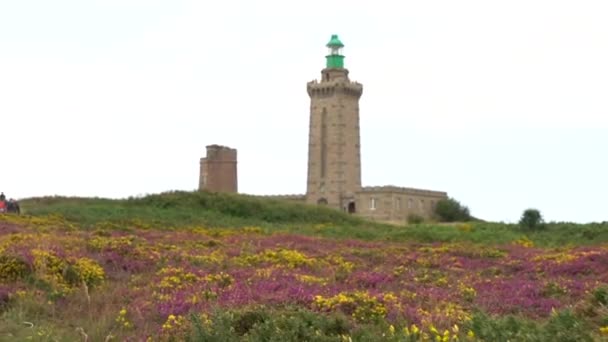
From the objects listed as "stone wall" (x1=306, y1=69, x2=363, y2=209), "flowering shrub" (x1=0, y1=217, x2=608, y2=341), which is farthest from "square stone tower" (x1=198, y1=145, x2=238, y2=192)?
"flowering shrub" (x1=0, y1=217, x2=608, y2=341)

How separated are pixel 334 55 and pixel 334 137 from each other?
10.7 m

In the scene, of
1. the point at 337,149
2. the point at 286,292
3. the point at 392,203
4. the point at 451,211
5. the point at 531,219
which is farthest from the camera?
Result: the point at 337,149

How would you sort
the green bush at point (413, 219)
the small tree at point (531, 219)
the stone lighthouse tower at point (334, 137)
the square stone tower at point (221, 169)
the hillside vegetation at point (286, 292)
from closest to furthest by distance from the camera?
1. the hillside vegetation at point (286, 292)
2. the small tree at point (531, 219)
3. the green bush at point (413, 219)
4. the square stone tower at point (221, 169)
5. the stone lighthouse tower at point (334, 137)

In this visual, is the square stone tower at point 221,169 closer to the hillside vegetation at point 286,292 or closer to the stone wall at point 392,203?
the stone wall at point 392,203

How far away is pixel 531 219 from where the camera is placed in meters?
47.0

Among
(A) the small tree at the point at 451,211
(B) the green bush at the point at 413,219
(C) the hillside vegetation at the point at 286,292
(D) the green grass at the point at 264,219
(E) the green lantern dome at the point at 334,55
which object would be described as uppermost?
(E) the green lantern dome at the point at 334,55

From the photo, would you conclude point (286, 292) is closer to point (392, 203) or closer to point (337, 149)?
point (392, 203)

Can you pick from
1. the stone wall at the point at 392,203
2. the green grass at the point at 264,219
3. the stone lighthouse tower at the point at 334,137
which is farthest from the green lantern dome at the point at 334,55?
the green grass at the point at 264,219

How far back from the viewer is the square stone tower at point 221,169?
80.6 metres

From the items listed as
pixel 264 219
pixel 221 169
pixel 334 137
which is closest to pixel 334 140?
pixel 334 137

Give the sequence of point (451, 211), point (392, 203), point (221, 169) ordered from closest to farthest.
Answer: point (221, 169) < point (392, 203) < point (451, 211)

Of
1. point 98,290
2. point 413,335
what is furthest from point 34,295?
point 413,335

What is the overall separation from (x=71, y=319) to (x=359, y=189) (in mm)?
81529

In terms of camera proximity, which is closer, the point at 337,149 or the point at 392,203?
the point at 392,203
